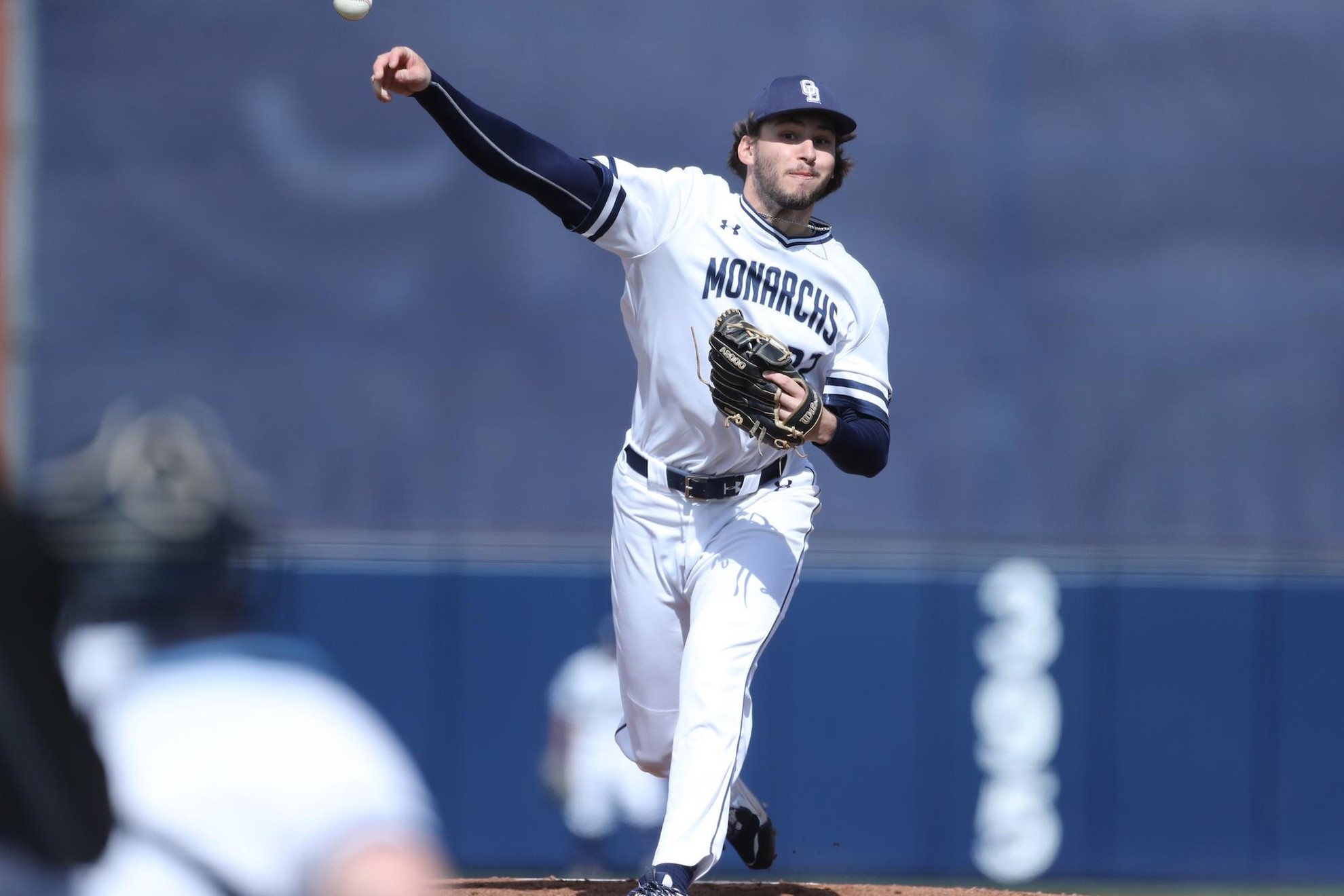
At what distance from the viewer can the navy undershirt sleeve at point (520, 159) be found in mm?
3414

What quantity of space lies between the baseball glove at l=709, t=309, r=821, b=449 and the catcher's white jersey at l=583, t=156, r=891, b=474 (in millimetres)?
159

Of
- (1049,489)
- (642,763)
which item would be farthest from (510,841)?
(642,763)

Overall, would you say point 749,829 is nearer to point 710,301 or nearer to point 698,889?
point 698,889

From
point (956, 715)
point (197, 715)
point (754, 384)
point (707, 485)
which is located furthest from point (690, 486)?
point (956, 715)

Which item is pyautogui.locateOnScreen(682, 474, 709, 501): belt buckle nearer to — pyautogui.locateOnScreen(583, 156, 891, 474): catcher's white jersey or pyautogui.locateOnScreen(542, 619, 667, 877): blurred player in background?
pyautogui.locateOnScreen(583, 156, 891, 474): catcher's white jersey

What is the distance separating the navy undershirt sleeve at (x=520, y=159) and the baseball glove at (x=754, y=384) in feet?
→ 1.41

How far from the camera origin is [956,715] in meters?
9.82

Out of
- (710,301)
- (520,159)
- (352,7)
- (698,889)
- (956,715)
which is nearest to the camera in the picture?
(520,159)

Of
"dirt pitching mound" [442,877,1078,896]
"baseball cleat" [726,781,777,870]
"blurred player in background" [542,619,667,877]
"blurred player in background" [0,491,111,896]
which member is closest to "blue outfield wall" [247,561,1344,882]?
"blurred player in background" [542,619,667,877]

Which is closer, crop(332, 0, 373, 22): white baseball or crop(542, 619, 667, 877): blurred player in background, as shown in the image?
crop(332, 0, 373, 22): white baseball

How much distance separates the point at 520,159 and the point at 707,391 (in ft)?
2.20

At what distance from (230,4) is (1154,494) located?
7143 millimetres

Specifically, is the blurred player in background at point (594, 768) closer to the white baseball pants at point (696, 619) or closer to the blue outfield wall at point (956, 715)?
the blue outfield wall at point (956, 715)

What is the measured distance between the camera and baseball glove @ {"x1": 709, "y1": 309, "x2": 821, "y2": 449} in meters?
3.34
